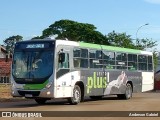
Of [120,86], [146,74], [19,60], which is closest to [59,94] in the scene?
[19,60]

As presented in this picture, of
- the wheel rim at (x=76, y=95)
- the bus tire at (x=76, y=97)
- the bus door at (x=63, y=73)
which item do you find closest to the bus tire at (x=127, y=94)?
the bus tire at (x=76, y=97)

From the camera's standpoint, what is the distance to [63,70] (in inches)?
850

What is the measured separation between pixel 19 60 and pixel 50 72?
5.84ft

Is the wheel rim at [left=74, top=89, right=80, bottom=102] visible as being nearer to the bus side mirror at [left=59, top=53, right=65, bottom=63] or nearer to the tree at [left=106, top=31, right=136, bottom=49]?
the bus side mirror at [left=59, top=53, right=65, bottom=63]

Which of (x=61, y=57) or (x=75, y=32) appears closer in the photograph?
(x=61, y=57)

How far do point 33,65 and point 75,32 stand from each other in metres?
60.9

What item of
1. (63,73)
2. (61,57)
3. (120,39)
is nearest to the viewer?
(61,57)

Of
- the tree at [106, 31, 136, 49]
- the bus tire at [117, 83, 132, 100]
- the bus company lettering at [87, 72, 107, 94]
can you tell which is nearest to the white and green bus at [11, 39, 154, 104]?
the bus company lettering at [87, 72, 107, 94]

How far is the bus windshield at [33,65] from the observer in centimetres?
2112

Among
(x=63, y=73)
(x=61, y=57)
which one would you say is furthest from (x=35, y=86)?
A: (x=61, y=57)

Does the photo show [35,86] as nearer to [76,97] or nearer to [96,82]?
[76,97]

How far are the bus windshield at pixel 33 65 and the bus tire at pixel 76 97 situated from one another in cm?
214

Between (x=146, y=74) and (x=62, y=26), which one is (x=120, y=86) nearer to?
(x=146, y=74)

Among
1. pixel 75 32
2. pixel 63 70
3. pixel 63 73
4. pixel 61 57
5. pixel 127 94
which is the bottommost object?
pixel 127 94
